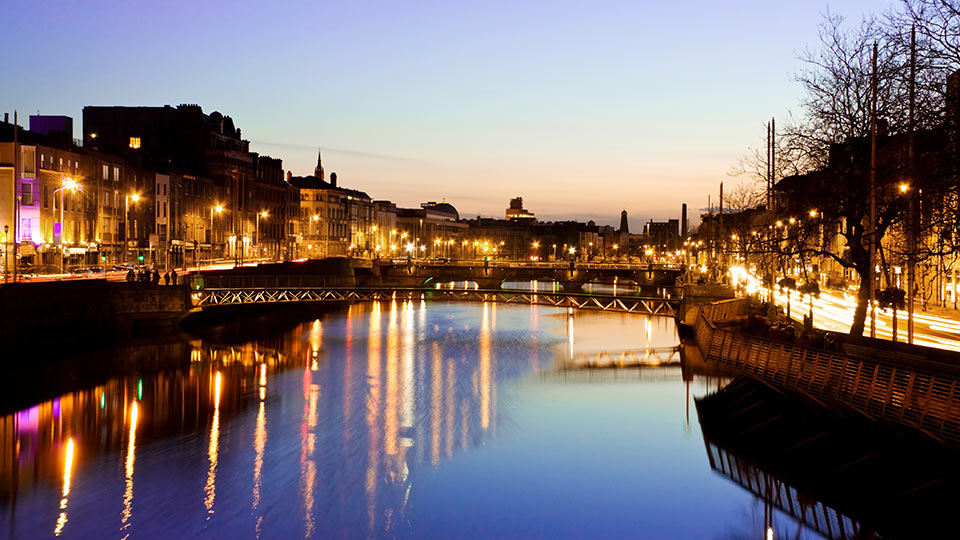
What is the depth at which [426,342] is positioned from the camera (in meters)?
72.3

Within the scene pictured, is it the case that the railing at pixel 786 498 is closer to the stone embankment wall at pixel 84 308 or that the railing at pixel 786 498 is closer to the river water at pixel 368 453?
the river water at pixel 368 453

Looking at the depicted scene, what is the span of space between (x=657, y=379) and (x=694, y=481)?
22.1m

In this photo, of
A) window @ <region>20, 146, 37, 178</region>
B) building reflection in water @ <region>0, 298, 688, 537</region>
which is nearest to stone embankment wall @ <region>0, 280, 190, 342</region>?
building reflection in water @ <region>0, 298, 688, 537</region>

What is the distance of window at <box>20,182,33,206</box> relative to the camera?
2972 inches

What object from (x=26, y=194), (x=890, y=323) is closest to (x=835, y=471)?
(x=890, y=323)

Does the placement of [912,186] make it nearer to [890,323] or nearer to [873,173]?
[873,173]

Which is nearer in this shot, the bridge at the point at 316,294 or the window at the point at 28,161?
the bridge at the point at 316,294

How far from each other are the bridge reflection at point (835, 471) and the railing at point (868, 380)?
0.70 meters

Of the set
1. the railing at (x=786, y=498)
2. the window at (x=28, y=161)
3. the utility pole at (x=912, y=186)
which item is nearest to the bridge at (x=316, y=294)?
the window at (x=28, y=161)

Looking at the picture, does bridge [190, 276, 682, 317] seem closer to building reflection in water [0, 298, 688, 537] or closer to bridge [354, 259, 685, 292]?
building reflection in water [0, 298, 688, 537]

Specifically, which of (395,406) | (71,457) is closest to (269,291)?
(395,406)

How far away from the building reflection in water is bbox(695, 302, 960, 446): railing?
12.1 m

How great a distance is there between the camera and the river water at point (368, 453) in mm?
27875

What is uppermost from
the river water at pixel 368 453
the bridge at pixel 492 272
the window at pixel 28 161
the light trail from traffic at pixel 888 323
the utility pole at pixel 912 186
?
the window at pixel 28 161
